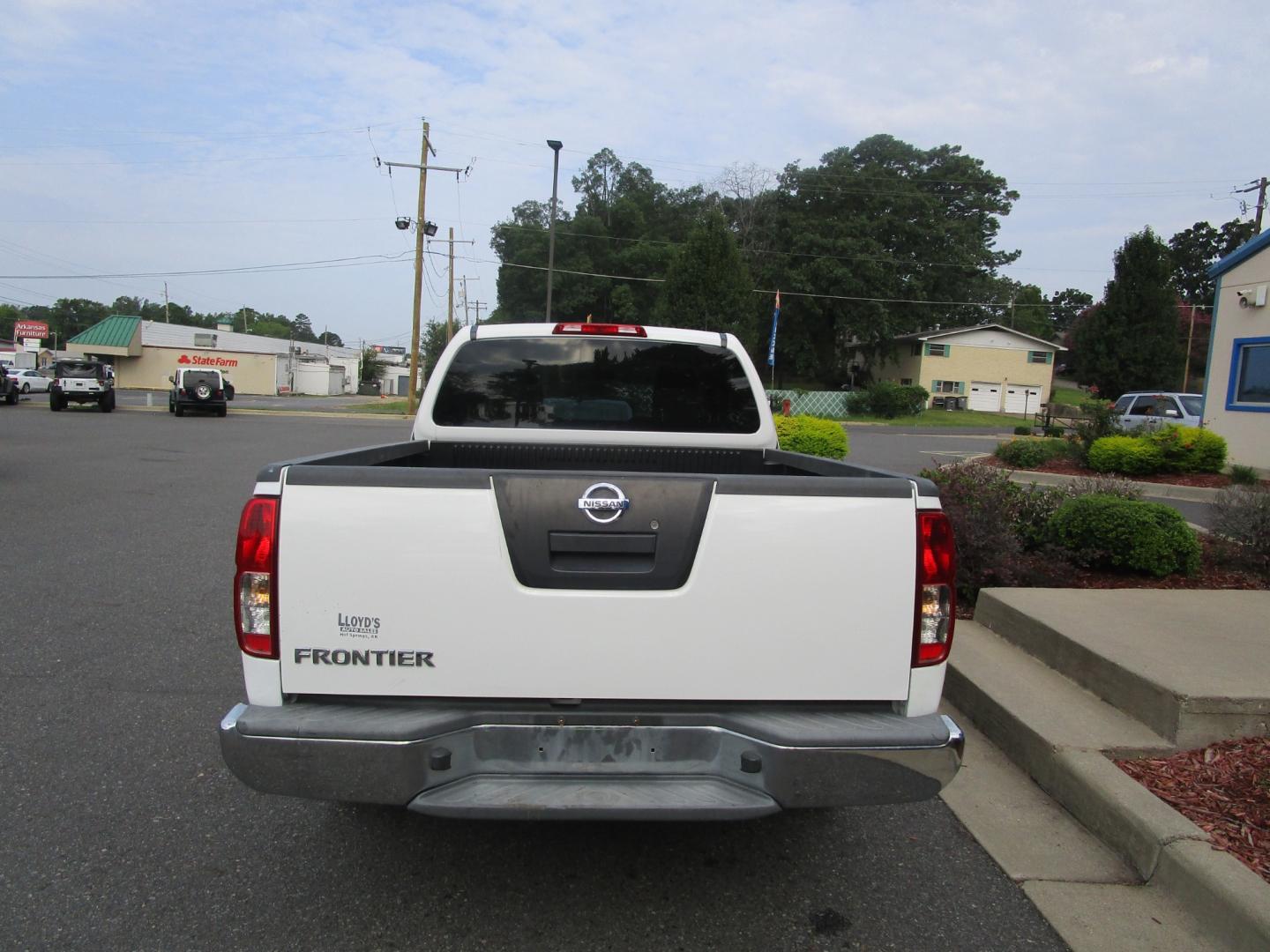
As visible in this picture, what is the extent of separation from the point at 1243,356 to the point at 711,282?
2367 cm

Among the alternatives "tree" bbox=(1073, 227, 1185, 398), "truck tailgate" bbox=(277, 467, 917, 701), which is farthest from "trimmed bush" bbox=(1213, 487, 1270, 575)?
"tree" bbox=(1073, 227, 1185, 398)

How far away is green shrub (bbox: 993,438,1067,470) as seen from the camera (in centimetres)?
1578

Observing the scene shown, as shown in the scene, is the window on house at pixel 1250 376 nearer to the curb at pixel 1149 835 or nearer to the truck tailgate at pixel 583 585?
the curb at pixel 1149 835

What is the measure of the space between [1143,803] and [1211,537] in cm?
498

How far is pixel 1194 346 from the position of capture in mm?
61281

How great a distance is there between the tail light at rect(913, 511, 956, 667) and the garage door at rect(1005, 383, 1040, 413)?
194 feet

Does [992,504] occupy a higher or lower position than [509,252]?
lower

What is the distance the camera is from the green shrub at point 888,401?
44906 mm

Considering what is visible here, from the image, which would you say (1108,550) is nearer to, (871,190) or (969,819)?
(969,819)

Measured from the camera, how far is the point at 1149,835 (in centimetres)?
302

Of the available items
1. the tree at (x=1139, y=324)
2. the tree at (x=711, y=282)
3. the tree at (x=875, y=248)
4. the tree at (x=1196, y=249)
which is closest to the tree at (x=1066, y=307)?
the tree at (x=1196, y=249)

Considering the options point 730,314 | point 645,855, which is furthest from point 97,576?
point 730,314

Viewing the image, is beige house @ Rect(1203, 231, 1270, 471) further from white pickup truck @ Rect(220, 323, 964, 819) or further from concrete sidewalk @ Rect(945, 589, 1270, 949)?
white pickup truck @ Rect(220, 323, 964, 819)

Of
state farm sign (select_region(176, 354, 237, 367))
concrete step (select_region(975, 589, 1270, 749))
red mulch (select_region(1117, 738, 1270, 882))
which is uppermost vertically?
state farm sign (select_region(176, 354, 237, 367))
